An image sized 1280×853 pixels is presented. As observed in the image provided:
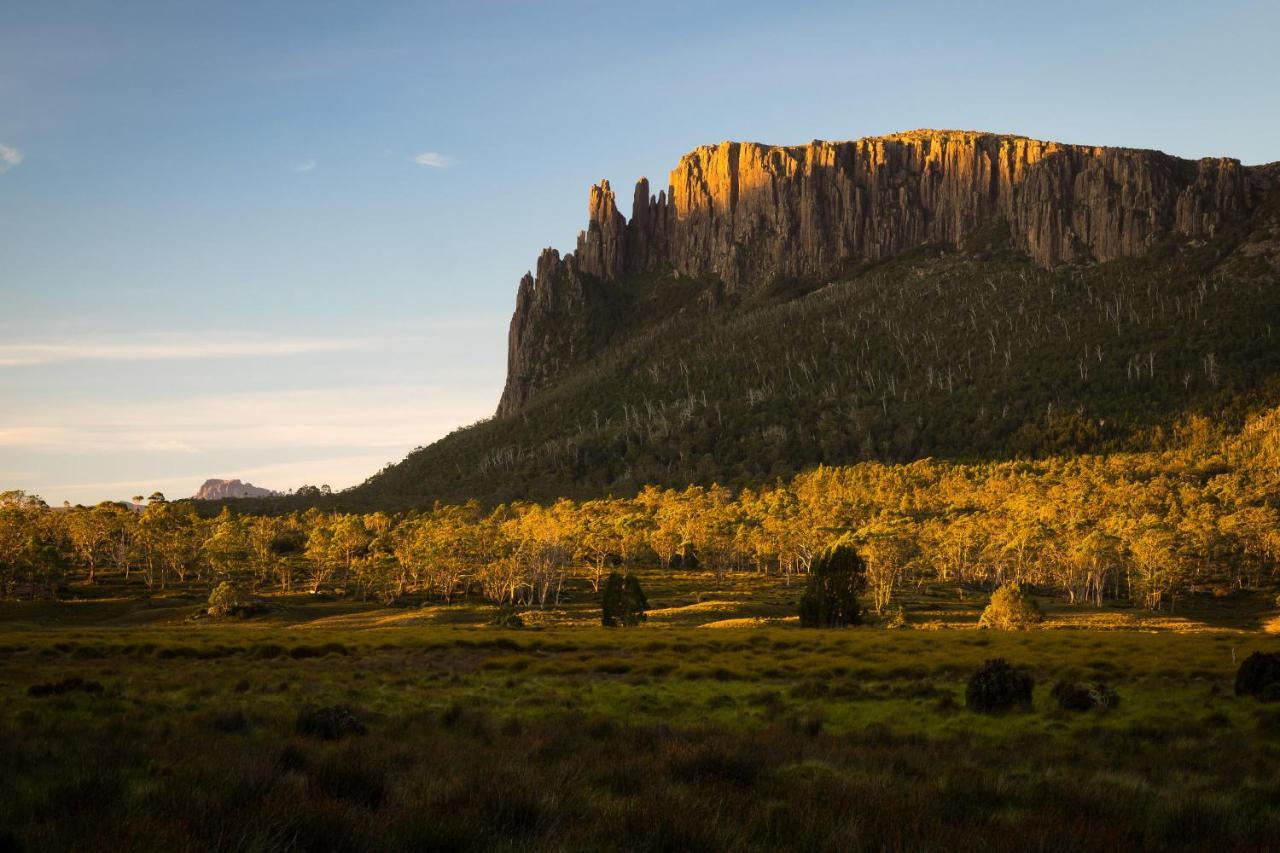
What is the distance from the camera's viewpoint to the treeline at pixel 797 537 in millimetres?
91500

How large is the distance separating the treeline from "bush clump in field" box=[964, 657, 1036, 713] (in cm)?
6129

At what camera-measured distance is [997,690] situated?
853 inches

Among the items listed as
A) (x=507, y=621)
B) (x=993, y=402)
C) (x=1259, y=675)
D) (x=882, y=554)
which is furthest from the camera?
(x=993, y=402)

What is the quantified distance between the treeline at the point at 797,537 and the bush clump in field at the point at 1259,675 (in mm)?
58121

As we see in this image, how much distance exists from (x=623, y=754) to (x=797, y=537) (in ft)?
331

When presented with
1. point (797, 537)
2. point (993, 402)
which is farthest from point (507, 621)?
point (993, 402)

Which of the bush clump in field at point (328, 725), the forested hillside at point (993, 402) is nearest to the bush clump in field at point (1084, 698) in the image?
the bush clump in field at point (328, 725)

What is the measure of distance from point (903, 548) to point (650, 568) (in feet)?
153

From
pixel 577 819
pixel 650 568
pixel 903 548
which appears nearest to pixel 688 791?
pixel 577 819

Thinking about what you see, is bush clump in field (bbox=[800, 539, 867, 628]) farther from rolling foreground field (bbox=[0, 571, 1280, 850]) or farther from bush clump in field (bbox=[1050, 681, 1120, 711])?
bush clump in field (bbox=[1050, 681, 1120, 711])

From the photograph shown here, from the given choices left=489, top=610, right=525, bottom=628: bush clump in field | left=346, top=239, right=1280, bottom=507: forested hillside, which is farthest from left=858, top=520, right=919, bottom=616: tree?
left=346, top=239, right=1280, bottom=507: forested hillside

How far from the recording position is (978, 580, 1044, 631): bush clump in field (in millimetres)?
62156

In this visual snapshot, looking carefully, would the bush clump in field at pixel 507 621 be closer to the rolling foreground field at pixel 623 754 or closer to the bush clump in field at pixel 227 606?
the rolling foreground field at pixel 623 754

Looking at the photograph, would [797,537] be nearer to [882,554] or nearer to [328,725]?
[882,554]
